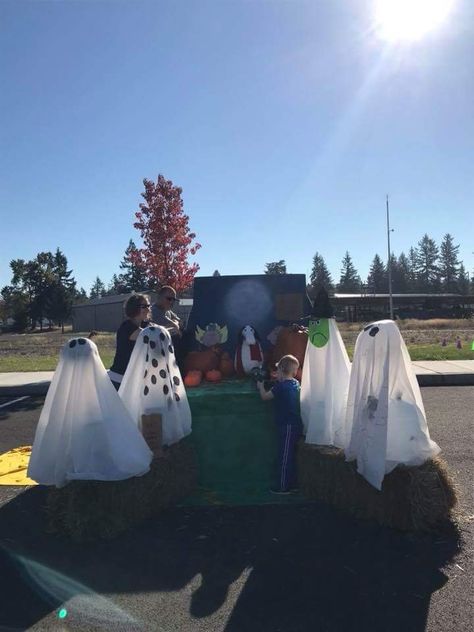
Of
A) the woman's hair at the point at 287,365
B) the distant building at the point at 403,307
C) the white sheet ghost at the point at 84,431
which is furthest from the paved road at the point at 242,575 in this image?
the distant building at the point at 403,307

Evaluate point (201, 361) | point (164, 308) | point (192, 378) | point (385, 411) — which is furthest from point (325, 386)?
point (164, 308)

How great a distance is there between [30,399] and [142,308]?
24.1ft

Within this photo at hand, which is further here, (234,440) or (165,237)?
(165,237)

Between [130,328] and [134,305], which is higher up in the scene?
[134,305]

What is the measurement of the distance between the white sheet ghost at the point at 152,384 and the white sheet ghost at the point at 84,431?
345 millimetres

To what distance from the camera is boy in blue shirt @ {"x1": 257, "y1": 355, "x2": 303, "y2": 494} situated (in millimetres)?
4820

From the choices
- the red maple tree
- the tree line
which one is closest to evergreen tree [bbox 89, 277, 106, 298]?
the tree line

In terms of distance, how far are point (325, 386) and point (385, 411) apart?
2.65ft

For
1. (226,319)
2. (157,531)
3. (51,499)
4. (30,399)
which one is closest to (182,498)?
(157,531)

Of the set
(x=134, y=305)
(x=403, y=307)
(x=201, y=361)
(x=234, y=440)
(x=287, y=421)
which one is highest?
(x=403, y=307)

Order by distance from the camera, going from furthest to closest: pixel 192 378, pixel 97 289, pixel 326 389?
pixel 97 289 → pixel 192 378 → pixel 326 389

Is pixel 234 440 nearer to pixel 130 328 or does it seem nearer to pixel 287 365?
pixel 287 365

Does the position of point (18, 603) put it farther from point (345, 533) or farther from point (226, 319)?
point (226, 319)

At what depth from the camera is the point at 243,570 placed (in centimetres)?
353
